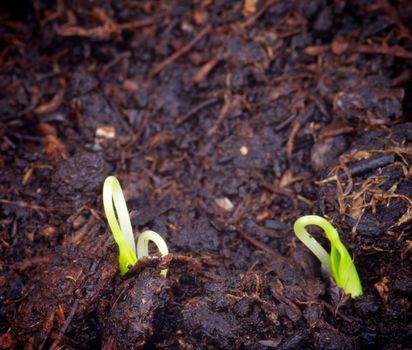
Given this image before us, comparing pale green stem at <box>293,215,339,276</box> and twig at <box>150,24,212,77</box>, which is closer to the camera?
pale green stem at <box>293,215,339,276</box>

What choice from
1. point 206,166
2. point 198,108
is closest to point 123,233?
point 206,166

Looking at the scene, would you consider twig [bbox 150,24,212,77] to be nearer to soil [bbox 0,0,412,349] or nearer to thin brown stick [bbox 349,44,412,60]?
soil [bbox 0,0,412,349]

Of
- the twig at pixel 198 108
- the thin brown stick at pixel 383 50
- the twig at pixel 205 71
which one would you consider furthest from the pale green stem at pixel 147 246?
the thin brown stick at pixel 383 50

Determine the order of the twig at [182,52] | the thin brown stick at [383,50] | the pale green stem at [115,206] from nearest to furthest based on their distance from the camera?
the pale green stem at [115,206] → the thin brown stick at [383,50] → the twig at [182,52]

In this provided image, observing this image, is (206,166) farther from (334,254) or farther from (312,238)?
(334,254)

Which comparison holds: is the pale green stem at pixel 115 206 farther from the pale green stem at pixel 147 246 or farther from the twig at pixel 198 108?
the twig at pixel 198 108

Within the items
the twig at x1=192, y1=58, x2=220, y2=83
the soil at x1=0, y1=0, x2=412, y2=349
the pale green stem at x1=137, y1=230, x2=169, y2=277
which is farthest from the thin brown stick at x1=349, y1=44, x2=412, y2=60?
the pale green stem at x1=137, y1=230, x2=169, y2=277
